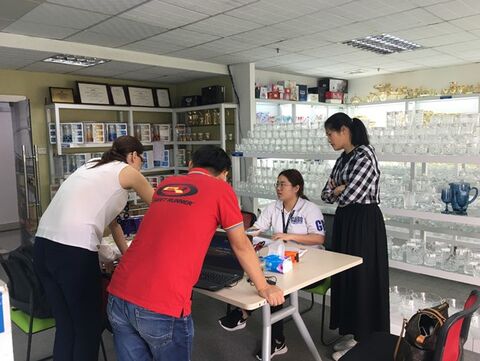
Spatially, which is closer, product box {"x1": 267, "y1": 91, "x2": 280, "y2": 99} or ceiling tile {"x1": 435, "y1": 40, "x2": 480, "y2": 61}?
ceiling tile {"x1": 435, "y1": 40, "x2": 480, "y2": 61}

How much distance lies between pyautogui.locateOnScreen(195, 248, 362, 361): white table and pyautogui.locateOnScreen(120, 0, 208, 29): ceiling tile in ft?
7.33

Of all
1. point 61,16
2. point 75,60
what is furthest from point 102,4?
point 75,60

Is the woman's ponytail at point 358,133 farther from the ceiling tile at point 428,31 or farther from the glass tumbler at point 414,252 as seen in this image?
the ceiling tile at point 428,31

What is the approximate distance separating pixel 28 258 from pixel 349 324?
2.08 metres

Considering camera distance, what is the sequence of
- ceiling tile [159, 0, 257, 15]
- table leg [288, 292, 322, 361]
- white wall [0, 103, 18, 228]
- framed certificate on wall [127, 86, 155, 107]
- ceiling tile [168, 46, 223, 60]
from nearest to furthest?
table leg [288, 292, 322, 361], ceiling tile [159, 0, 257, 15], ceiling tile [168, 46, 223, 60], framed certificate on wall [127, 86, 155, 107], white wall [0, 103, 18, 228]

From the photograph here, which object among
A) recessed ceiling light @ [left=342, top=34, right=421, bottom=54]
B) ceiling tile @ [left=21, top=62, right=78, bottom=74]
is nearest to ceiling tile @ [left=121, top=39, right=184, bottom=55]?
ceiling tile @ [left=21, top=62, right=78, bottom=74]

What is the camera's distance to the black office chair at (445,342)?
4.87ft

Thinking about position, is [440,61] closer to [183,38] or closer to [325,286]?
[183,38]

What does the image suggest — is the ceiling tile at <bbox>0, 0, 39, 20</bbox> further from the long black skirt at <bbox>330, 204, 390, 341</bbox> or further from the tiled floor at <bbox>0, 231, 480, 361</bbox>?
the long black skirt at <bbox>330, 204, 390, 341</bbox>

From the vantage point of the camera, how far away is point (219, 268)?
6.99 ft

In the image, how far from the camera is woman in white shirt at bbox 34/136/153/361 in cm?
205

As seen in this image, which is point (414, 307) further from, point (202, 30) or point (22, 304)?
point (202, 30)

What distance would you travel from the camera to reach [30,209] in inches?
205

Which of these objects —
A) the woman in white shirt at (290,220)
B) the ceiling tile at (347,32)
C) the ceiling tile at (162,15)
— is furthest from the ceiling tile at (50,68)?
the woman in white shirt at (290,220)
